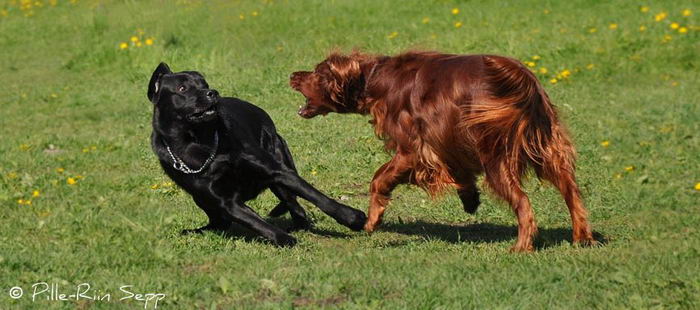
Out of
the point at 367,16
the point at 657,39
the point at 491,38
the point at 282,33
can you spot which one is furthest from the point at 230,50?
the point at 657,39

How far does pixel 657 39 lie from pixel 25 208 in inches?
340

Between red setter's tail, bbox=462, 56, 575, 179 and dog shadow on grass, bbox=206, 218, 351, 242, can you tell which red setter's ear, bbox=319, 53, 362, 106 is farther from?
red setter's tail, bbox=462, 56, 575, 179

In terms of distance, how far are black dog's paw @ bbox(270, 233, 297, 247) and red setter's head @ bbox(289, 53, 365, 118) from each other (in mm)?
1043

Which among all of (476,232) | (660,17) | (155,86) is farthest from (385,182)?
(660,17)

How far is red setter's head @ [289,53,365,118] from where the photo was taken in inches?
259

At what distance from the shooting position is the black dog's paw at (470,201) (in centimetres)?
670

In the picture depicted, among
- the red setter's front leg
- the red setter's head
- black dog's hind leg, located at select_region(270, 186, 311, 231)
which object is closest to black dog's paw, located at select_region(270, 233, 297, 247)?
the red setter's front leg

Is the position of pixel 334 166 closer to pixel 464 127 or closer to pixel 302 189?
pixel 302 189

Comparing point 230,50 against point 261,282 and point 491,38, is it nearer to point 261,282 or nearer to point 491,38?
point 491,38

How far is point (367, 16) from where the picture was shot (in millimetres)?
15508

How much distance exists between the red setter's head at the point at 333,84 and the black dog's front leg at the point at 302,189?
0.63 meters

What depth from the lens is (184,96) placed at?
614 cm

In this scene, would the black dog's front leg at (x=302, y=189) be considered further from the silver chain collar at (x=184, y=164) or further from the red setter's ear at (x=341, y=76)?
the red setter's ear at (x=341, y=76)

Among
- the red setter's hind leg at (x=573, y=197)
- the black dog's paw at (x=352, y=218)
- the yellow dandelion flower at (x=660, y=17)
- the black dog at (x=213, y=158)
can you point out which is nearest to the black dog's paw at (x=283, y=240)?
the black dog at (x=213, y=158)
